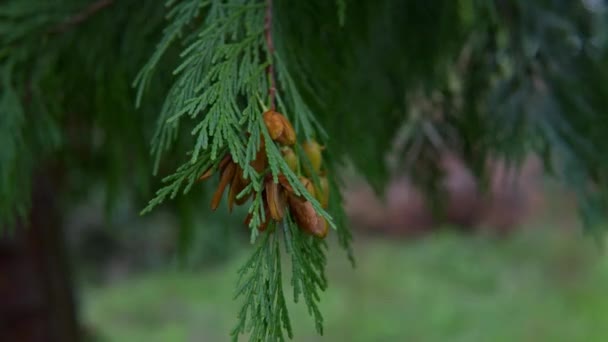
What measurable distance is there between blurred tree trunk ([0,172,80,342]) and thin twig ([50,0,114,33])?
1555 millimetres

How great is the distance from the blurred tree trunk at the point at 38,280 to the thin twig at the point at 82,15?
61.2 inches

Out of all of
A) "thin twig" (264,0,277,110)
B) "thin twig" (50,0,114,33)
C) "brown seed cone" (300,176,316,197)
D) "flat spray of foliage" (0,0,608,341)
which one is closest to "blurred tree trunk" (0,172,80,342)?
"flat spray of foliage" (0,0,608,341)

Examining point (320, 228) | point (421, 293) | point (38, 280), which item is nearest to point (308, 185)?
point (320, 228)

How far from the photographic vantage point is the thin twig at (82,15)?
117 cm

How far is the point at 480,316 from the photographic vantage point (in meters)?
5.51

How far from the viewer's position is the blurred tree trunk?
271 centimetres

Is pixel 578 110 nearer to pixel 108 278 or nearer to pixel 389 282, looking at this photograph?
pixel 389 282

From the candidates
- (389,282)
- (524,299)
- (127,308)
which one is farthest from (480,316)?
(127,308)

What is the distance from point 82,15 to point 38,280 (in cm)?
185

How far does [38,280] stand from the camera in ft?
9.09

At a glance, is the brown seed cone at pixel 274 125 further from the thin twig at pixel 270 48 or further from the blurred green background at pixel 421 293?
the blurred green background at pixel 421 293

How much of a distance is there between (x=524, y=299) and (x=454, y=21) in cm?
489

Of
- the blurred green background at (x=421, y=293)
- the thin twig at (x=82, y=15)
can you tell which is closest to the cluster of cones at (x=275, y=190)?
the thin twig at (x=82, y=15)

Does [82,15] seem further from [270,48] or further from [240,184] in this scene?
[240,184]
